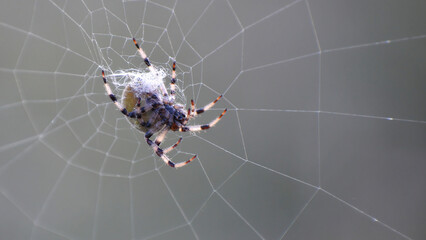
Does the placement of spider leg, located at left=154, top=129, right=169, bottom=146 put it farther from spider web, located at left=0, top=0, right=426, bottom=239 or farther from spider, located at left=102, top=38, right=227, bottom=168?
spider web, located at left=0, top=0, right=426, bottom=239

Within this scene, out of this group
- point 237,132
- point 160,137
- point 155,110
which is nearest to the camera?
point 155,110

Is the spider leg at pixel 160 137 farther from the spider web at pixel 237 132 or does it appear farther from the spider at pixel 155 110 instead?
the spider web at pixel 237 132

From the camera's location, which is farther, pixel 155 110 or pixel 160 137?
pixel 160 137

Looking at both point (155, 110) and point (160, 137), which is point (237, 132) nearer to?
point (160, 137)

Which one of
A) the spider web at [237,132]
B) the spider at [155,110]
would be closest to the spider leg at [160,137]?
the spider at [155,110]

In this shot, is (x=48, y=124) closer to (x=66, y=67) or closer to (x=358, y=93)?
(x=66, y=67)

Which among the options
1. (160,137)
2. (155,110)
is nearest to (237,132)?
(160,137)

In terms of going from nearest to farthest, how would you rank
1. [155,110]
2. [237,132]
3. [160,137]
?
1. [155,110]
2. [160,137]
3. [237,132]
